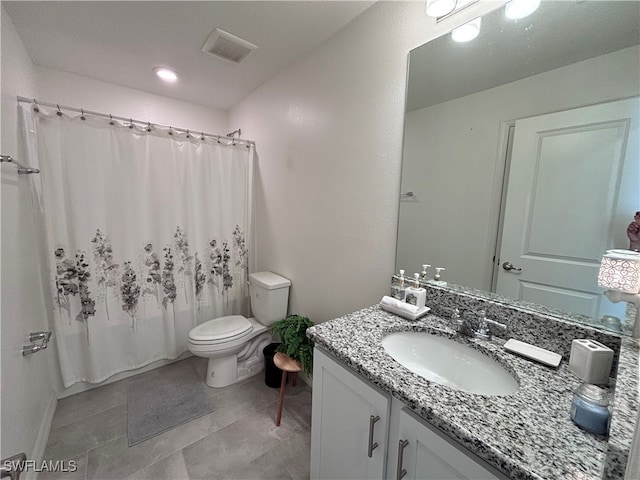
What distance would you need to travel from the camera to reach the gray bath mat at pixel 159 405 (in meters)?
1.67

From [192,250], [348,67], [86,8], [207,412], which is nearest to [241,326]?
[207,412]

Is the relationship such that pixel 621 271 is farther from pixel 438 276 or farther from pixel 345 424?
pixel 345 424

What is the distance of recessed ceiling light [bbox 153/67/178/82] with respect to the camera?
2.00 meters

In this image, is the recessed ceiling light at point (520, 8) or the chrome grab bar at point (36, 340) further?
the chrome grab bar at point (36, 340)

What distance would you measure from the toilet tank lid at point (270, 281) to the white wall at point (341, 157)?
0.08 meters

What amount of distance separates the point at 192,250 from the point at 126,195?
0.63 meters

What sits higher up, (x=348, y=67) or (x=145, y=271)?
(x=348, y=67)

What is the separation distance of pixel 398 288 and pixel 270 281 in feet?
3.76

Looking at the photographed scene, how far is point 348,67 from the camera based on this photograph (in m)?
1.53

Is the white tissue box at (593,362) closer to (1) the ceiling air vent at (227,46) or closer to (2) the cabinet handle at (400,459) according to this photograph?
(2) the cabinet handle at (400,459)

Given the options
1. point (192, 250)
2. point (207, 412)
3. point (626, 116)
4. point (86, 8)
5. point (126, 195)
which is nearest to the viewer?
point (626, 116)

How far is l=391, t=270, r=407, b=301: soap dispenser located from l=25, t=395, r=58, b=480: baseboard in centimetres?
196

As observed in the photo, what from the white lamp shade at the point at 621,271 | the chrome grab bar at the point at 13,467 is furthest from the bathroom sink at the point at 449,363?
the chrome grab bar at the point at 13,467

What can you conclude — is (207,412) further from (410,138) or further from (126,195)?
(410,138)
